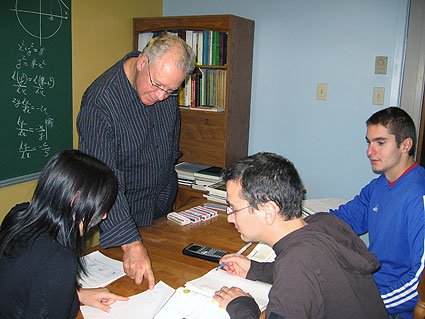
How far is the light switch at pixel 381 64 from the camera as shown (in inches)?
116

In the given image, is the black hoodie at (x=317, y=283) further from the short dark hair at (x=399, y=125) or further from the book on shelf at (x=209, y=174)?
the book on shelf at (x=209, y=174)

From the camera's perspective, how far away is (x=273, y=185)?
1250mm

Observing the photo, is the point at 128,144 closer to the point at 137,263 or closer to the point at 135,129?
the point at 135,129

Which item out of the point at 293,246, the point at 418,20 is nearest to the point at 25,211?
the point at 293,246

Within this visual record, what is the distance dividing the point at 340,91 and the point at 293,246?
226 cm

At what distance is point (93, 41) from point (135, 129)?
1.51 meters

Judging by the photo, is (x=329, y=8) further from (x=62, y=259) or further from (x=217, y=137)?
(x=62, y=259)

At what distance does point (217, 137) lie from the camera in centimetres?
322

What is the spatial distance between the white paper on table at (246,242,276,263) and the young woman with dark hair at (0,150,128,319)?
591mm

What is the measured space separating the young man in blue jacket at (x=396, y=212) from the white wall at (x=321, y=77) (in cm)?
117

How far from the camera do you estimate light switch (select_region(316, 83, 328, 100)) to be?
318 cm

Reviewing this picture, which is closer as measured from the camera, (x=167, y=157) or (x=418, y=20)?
(x=167, y=157)

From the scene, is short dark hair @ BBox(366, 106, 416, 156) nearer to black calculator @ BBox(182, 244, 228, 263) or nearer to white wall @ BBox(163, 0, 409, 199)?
black calculator @ BBox(182, 244, 228, 263)

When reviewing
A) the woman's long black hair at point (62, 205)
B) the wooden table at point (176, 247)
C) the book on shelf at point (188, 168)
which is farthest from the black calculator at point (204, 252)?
the book on shelf at point (188, 168)
